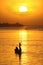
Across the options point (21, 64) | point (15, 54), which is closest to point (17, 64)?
point (21, 64)

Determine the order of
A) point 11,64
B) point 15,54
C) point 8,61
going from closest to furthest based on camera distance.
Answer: point 11,64
point 8,61
point 15,54

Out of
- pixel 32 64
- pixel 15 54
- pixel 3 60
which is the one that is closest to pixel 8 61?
pixel 3 60

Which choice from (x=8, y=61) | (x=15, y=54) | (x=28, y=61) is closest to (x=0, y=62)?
(x=8, y=61)

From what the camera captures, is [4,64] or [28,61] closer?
[4,64]

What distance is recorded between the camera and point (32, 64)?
28.6 meters

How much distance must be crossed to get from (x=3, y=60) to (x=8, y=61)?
39.5 inches

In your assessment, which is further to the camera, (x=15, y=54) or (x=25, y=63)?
(x=15, y=54)

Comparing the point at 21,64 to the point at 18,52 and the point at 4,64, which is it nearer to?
the point at 4,64

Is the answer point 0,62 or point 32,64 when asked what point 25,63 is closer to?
point 32,64

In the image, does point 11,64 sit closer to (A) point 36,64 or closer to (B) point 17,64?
(B) point 17,64

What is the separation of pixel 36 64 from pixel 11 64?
2.69 metres

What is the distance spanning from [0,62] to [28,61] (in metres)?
3.29

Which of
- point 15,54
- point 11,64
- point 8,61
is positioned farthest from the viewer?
point 15,54

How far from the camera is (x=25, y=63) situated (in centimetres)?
2922
